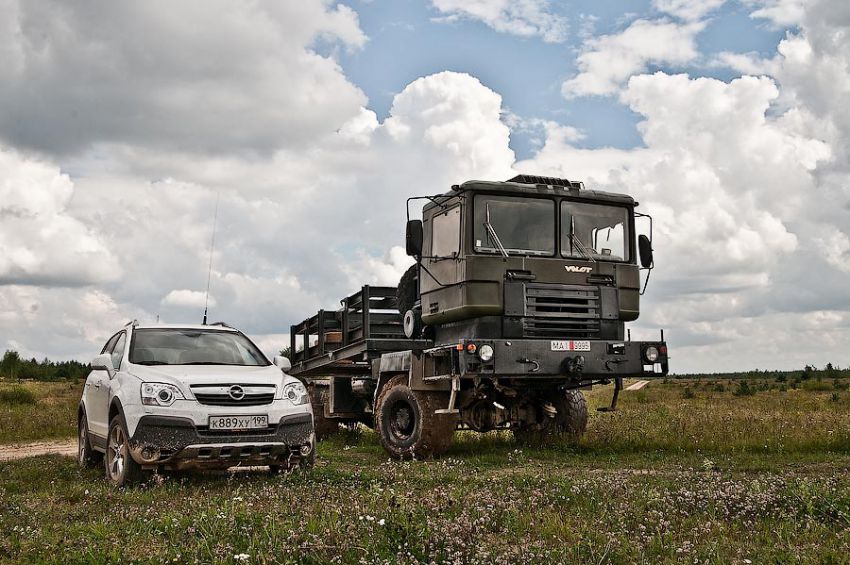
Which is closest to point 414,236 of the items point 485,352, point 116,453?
point 485,352

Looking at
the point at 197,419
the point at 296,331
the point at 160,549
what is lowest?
the point at 160,549

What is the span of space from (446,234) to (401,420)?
2904 millimetres

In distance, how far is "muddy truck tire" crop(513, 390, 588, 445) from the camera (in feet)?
48.3

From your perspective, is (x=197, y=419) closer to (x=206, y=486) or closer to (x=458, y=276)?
(x=206, y=486)

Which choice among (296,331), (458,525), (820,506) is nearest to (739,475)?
(820,506)

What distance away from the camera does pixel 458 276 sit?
41.9 ft

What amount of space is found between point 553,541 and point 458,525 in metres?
0.68

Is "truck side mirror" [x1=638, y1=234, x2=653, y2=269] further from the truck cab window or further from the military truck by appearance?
the truck cab window

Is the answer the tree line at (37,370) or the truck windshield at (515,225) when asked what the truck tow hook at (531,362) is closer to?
the truck windshield at (515,225)

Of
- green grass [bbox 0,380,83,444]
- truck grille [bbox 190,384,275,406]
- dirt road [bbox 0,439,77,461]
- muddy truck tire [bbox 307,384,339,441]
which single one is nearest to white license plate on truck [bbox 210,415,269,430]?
truck grille [bbox 190,384,275,406]

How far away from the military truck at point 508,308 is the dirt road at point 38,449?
6052 millimetres

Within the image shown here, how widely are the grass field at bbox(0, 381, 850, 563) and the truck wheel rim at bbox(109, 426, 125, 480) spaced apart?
25cm

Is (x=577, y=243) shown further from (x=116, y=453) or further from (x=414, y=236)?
(x=116, y=453)

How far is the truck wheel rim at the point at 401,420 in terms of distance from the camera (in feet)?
44.1
